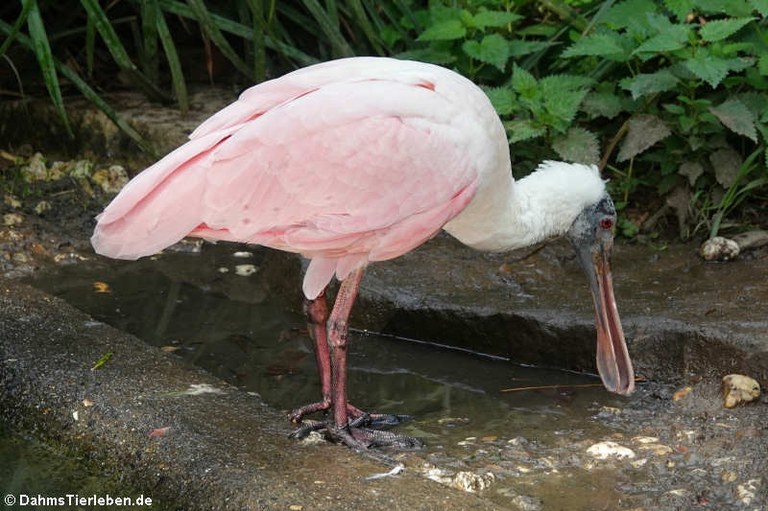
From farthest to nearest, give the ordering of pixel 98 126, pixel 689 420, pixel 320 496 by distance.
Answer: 1. pixel 98 126
2. pixel 689 420
3. pixel 320 496

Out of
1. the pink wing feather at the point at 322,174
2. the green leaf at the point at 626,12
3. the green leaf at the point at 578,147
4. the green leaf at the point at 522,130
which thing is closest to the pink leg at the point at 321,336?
the pink wing feather at the point at 322,174

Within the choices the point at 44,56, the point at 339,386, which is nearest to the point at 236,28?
the point at 44,56

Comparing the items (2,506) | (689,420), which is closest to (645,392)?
(689,420)

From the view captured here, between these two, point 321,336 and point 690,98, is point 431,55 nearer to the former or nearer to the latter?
point 690,98

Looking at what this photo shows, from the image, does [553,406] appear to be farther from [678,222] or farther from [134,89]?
[134,89]

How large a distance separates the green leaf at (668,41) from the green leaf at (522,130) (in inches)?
23.9

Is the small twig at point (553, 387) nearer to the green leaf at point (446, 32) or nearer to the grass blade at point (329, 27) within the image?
the green leaf at point (446, 32)

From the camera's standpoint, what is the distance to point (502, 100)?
6.45 metres

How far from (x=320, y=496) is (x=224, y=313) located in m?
2.21

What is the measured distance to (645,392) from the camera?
509cm

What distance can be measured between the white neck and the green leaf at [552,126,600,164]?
1240 mm

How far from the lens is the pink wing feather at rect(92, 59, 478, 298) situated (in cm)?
444

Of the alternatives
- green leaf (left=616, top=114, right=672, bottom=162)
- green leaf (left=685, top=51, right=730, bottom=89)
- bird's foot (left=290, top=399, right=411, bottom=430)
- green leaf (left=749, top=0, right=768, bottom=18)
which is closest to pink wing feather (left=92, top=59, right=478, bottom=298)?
bird's foot (left=290, top=399, right=411, bottom=430)

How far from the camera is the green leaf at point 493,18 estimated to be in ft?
21.9
